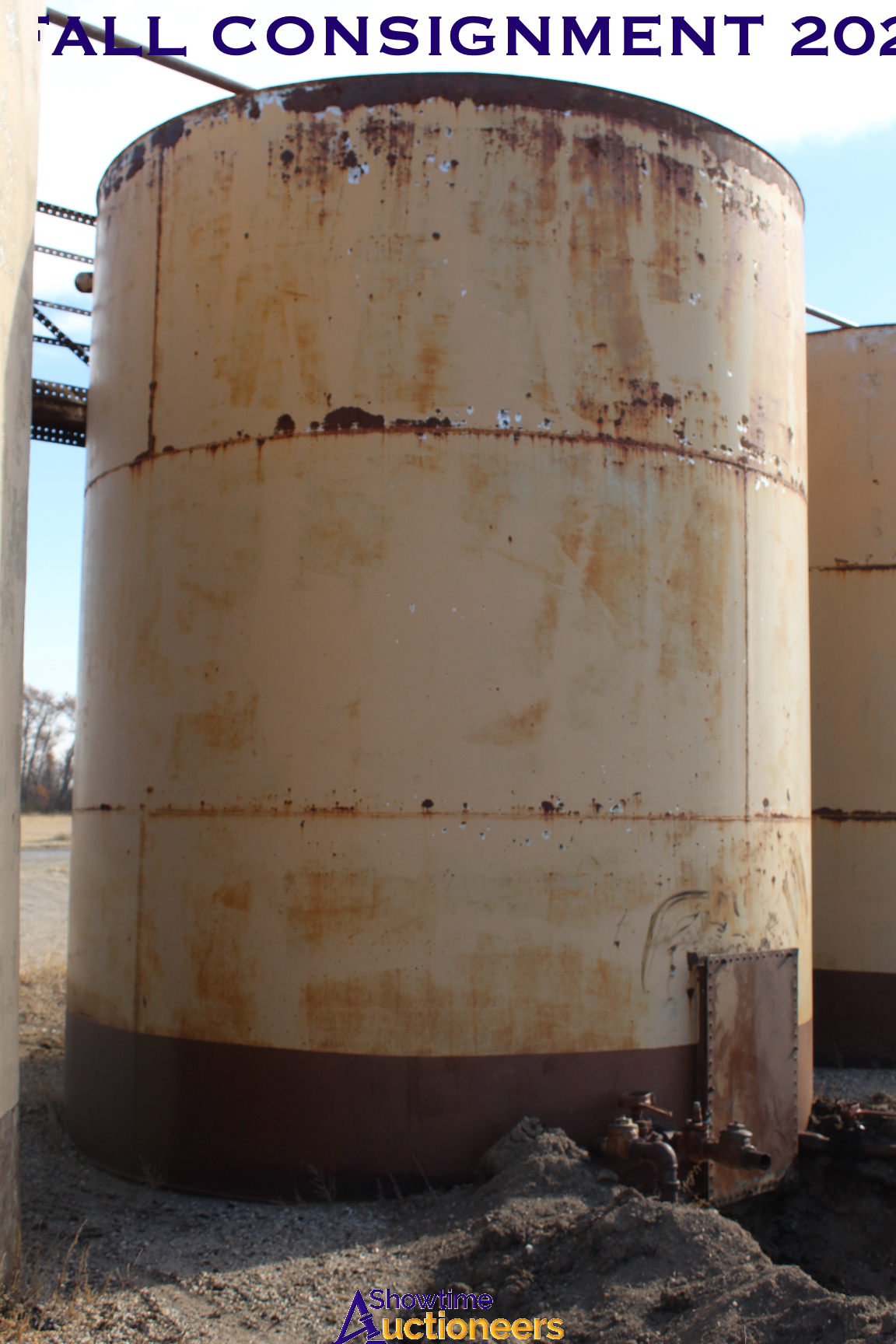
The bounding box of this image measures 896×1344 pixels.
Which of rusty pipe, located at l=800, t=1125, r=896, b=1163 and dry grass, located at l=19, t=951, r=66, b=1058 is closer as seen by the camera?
rusty pipe, located at l=800, t=1125, r=896, b=1163

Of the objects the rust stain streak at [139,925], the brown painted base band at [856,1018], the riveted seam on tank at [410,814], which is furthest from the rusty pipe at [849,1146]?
the rust stain streak at [139,925]

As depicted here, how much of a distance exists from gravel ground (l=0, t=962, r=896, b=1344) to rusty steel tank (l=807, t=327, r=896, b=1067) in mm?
4088

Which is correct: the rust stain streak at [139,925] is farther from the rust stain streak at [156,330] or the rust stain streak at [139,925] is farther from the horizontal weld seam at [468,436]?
the rust stain streak at [156,330]

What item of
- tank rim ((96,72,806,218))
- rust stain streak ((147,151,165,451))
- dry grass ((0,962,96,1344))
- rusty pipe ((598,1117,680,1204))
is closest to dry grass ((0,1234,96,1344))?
dry grass ((0,962,96,1344))

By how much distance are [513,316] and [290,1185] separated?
4.88 m

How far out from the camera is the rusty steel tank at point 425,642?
6.46 metres

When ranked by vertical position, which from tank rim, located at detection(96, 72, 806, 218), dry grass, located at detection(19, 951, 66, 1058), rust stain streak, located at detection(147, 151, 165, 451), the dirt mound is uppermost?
tank rim, located at detection(96, 72, 806, 218)

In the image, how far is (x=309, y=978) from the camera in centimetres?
649

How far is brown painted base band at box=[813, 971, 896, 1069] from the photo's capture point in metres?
10.5

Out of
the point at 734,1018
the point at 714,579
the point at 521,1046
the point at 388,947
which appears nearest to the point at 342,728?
the point at 388,947

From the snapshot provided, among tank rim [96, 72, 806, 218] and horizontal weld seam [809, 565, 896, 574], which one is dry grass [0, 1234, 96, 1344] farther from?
horizontal weld seam [809, 565, 896, 574]

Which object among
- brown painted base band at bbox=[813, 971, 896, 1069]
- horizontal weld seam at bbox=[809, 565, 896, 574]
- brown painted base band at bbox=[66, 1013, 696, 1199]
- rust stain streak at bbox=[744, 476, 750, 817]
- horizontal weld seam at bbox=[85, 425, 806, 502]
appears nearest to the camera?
brown painted base band at bbox=[66, 1013, 696, 1199]

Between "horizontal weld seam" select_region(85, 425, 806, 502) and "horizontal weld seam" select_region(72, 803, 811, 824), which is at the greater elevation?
"horizontal weld seam" select_region(85, 425, 806, 502)

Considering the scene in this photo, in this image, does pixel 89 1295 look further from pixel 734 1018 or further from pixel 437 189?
pixel 437 189
